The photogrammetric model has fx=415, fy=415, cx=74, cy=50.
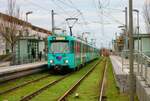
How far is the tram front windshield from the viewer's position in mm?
32688

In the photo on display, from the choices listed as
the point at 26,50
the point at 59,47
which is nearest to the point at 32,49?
the point at 26,50

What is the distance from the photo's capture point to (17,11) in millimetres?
55000

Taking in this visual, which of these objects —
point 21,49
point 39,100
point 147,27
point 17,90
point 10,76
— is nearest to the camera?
point 39,100

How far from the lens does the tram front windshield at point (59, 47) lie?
107 feet

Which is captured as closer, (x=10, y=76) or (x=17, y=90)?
(x=17, y=90)

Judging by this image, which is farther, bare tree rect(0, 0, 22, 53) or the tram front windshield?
bare tree rect(0, 0, 22, 53)

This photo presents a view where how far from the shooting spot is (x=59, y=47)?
108 feet

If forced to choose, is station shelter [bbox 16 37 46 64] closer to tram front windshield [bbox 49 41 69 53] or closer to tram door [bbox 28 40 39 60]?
tram door [bbox 28 40 39 60]

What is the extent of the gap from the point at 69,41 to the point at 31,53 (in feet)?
62.4

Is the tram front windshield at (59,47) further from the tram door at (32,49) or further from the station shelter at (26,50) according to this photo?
the tram door at (32,49)

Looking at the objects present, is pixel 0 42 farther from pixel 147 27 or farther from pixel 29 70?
pixel 29 70

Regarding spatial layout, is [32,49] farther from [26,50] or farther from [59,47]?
[59,47]

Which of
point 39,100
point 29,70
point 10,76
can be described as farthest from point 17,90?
point 29,70

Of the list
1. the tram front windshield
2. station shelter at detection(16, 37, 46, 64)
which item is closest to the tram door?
station shelter at detection(16, 37, 46, 64)
